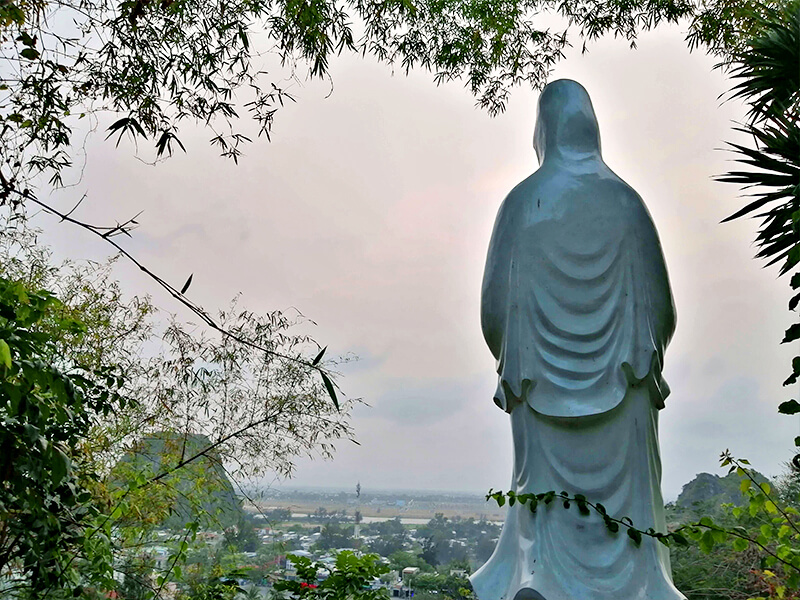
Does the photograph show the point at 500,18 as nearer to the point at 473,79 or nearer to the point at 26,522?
the point at 473,79

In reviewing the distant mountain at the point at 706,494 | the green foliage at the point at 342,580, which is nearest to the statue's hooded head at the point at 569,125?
the green foliage at the point at 342,580

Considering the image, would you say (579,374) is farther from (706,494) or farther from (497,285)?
(706,494)

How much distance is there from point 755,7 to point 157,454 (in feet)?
11.8

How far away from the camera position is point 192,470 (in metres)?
3.81

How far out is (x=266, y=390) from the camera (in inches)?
150

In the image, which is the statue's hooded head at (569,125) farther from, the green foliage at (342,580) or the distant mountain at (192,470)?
the distant mountain at (192,470)

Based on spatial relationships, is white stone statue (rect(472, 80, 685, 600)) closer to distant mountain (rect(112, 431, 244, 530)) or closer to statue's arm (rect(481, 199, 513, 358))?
statue's arm (rect(481, 199, 513, 358))

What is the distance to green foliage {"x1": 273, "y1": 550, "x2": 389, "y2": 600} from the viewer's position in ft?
8.70

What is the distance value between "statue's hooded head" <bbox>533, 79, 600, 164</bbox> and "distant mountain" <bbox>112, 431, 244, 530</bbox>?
2.09m

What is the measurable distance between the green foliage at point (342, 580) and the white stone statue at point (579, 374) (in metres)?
0.46

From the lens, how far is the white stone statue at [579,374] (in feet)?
7.64

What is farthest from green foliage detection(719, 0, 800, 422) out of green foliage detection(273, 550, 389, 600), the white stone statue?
green foliage detection(273, 550, 389, 600)

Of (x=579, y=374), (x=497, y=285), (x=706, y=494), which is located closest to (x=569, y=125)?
(x=497, y=285)

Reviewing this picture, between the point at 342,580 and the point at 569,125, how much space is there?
187 centimetres
